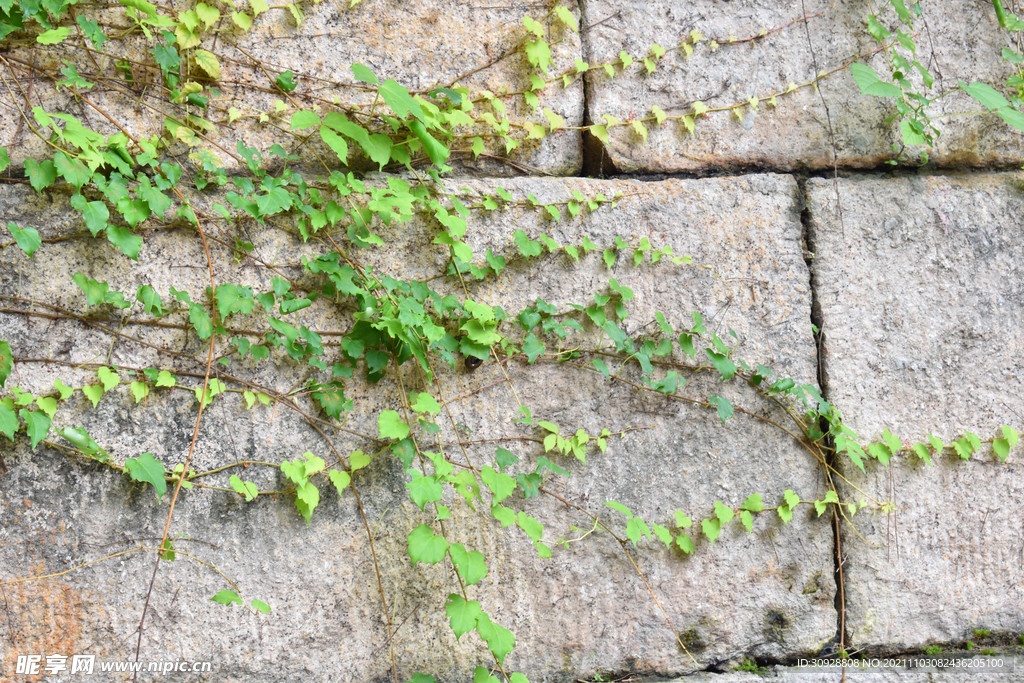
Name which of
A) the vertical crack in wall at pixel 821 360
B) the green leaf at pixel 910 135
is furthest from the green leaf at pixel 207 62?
the green leaf at pixel 910 135

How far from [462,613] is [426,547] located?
0.18 meters

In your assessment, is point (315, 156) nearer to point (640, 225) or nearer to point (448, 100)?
point (448, 100)

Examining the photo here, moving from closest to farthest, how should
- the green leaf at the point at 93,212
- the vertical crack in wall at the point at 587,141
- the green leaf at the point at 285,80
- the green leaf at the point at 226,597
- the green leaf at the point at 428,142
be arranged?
the green leaf at the point at 226,597 < the green leaf at the point at 93,212 < the green leaf at the point at 428,142 < the green leaf at the point at 285,80 < the vertical crack in wall at the point at 587,141

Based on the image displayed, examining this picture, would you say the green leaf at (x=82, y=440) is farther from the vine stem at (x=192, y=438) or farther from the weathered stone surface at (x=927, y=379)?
the weathered stone surface at (x=927, y=379)

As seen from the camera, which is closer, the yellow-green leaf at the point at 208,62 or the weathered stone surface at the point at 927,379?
the yellow-green leaf at the point at 208,62

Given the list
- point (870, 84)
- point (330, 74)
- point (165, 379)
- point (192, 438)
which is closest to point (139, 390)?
point (165, 379)

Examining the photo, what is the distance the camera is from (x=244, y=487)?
151 centimetres

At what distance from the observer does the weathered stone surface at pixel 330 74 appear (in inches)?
63.0

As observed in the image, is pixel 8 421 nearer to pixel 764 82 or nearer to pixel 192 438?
pixel 192 438

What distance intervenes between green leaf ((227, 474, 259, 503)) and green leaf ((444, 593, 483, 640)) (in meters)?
0.54

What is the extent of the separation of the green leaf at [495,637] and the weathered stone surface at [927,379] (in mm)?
1025

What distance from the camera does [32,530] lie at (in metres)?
1.46

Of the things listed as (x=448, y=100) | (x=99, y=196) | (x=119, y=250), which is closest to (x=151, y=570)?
(x=119, y=250)

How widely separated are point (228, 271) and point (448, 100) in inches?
29.6
